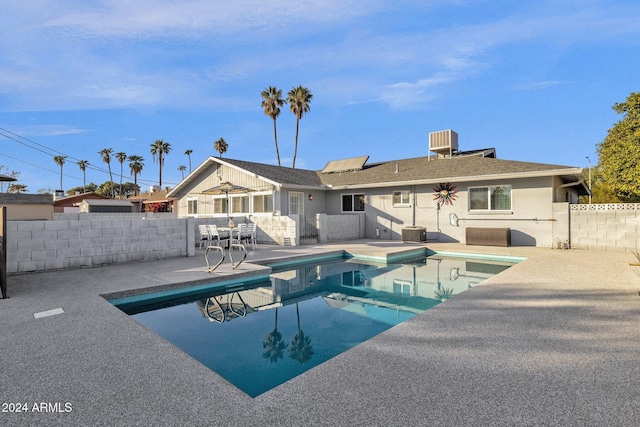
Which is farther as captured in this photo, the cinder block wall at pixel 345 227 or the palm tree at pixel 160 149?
the palm tree at pixel 160 149

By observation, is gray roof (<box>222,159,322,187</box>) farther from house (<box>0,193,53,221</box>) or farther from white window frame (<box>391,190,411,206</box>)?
house (<box>0,193,53,221</box>)

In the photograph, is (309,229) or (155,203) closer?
(309,229)

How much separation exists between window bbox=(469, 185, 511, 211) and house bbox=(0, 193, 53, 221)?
21559 mm

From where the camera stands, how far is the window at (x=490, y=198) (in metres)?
13.7

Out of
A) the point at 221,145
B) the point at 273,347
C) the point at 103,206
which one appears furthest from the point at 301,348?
the point at 221,145

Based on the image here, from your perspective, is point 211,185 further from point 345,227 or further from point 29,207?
point 29,207

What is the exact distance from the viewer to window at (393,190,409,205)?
16359 millimetres

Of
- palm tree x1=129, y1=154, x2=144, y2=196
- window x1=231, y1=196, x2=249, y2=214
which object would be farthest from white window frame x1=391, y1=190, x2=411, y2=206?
palm tree x1=129, y1=154, x2=144, y2=196

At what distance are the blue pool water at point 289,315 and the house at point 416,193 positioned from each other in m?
4.91

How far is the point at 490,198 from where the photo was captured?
1412 cm

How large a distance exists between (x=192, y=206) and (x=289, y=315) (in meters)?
17.4

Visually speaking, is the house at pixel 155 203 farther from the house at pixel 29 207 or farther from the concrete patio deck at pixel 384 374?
the concrete patio deck at pixel 384 374

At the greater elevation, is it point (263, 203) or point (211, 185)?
point (211, 185)

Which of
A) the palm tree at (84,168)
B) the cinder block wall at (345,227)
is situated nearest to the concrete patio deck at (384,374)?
the cinder block wall at (345,227)
